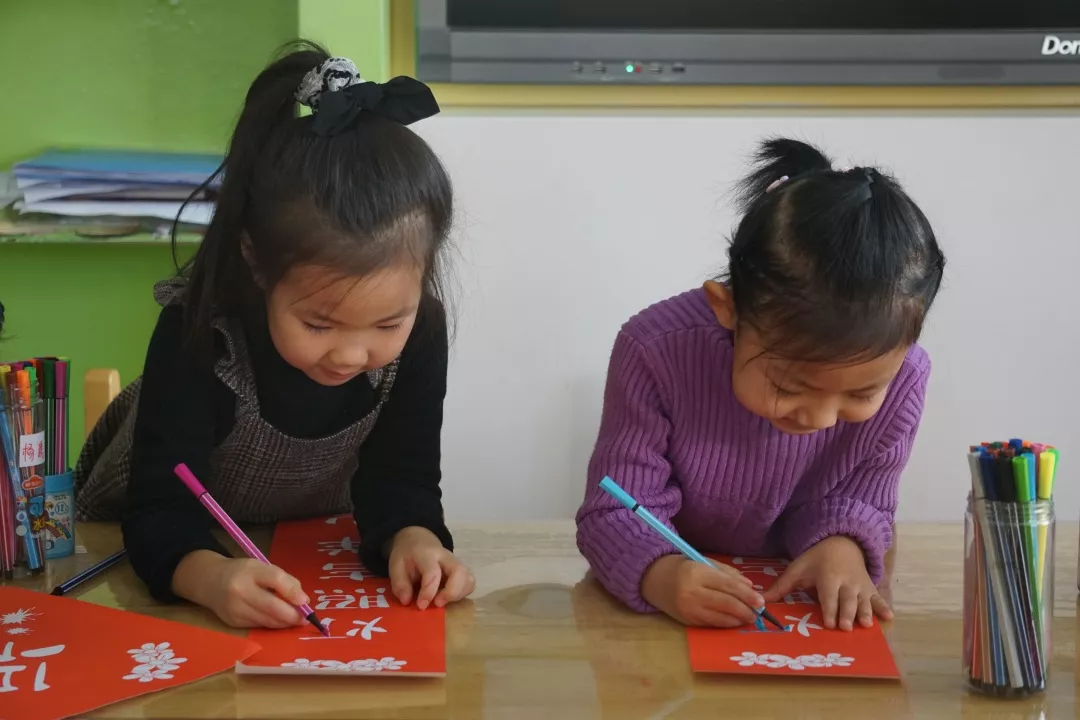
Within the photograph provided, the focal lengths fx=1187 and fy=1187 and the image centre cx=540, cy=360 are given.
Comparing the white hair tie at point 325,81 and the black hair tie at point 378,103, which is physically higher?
the white hair tie at point 325,81

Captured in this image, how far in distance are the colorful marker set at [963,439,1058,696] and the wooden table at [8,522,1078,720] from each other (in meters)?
0.02

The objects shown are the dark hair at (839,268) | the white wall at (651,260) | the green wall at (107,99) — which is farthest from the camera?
the green wall at (107,99)

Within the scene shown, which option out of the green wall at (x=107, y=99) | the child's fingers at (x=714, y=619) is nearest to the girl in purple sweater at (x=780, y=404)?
the child's fingers at (x=714, y=619)

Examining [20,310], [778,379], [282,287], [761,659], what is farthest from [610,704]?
[20,310]

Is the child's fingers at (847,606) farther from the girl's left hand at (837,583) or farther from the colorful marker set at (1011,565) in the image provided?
the colorful marker set at (1011,565)

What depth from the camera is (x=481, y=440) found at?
5.32 ft

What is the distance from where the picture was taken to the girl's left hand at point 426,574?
0.86 m

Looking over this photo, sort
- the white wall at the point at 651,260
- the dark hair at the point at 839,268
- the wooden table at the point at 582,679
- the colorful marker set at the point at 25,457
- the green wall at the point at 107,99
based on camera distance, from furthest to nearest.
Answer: the green wall at the point at 107,99
the white wall at the point at 651,260
the colorful marker set at the point at 25,457
the dark hair at the point at 839,268
the wooden table at the point at 582,679

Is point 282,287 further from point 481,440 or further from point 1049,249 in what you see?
point 1049,249

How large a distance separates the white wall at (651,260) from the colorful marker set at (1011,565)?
35.4 inches

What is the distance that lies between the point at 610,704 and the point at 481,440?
936mm

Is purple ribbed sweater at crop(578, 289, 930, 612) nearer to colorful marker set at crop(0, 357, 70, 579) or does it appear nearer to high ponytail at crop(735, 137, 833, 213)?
high ponytail at crop(735, 137, 833, 213)

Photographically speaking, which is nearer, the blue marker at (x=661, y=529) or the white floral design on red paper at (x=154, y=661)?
the white floral design on red paper at (x=154, y=661)

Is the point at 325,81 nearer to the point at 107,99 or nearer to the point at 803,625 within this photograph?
the point at 803,625
